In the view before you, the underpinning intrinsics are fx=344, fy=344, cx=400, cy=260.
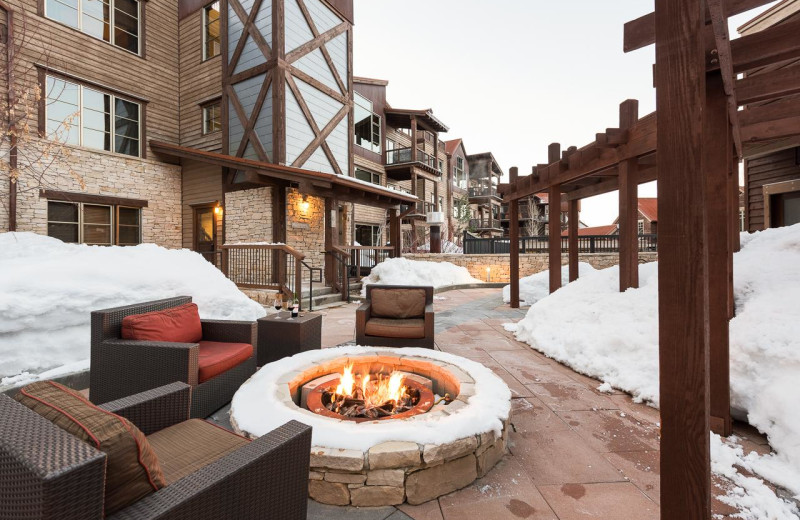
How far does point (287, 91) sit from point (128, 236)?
645cm

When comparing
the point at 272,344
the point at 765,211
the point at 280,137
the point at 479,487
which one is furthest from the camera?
the point at 280,137

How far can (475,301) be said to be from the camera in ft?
30.8

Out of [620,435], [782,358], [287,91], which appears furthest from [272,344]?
[287,91]

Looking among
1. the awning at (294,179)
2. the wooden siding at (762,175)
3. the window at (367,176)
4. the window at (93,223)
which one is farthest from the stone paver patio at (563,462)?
the window at (367,176)

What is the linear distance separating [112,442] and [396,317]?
13.4 feet

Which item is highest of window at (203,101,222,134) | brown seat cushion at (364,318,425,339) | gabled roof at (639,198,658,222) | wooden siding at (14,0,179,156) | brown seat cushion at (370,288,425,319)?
wooden siding at (14,0,179,156)

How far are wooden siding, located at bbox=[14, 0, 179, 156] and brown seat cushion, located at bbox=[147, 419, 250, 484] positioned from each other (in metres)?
10.8

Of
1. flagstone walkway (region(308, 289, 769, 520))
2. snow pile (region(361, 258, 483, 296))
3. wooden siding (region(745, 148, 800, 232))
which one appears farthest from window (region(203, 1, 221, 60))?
wooden siding (region(745, 148, 800, 232))

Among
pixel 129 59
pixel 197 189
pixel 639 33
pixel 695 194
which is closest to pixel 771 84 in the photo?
pixel 639 33

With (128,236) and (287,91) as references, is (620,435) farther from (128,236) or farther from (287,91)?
A: (128,236)

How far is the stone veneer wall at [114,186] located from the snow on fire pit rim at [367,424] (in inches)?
317

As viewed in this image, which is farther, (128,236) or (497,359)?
(128,236)

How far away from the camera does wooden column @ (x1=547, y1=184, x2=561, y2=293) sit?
275 inches

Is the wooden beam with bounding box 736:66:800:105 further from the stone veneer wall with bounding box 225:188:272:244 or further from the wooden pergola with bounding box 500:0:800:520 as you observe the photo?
the stone veneer wall with bounding box 225:188:272:244
